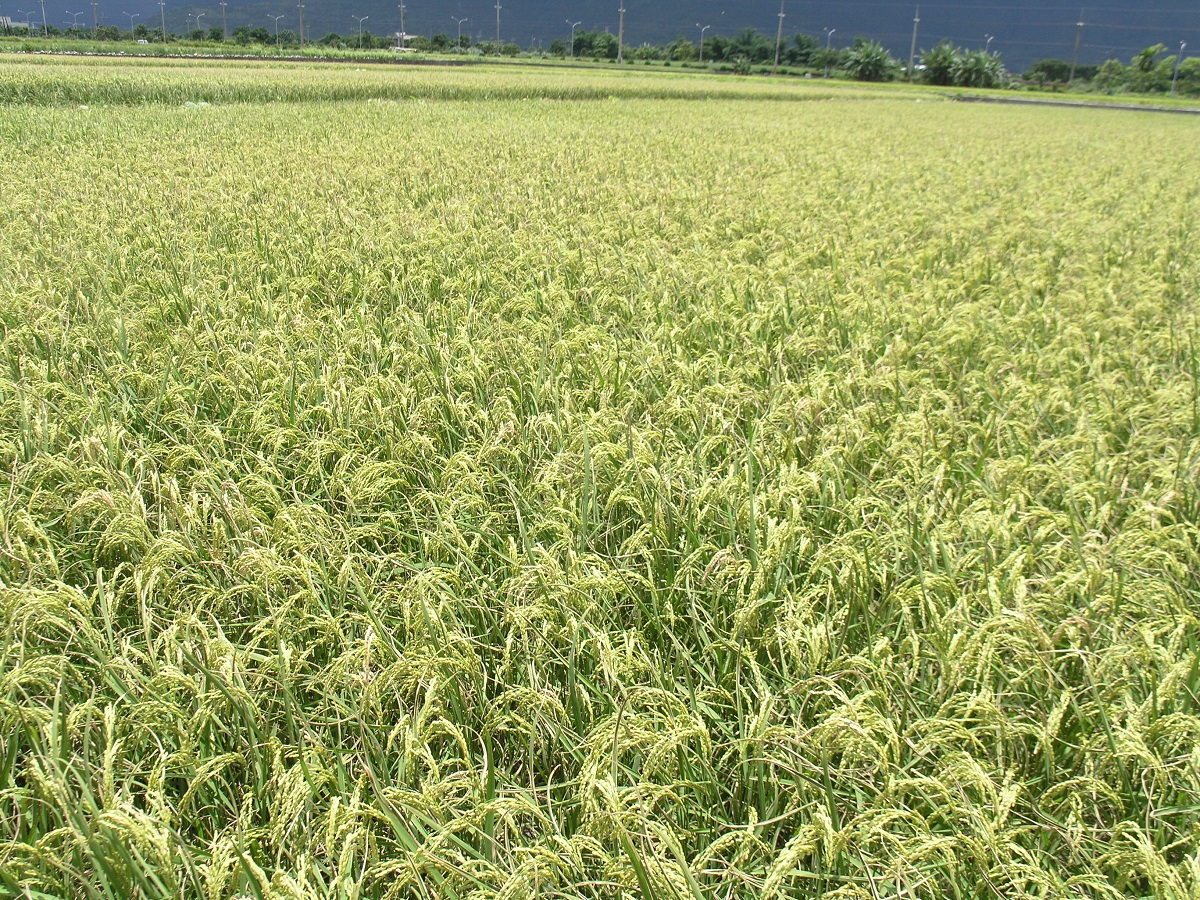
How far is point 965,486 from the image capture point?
7.96ft

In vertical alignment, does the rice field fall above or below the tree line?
below

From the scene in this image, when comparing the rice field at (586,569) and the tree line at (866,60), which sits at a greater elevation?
the tree line at (866,60)

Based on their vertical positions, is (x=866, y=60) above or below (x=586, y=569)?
above

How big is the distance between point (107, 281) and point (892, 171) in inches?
362

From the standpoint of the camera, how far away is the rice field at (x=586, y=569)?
1.20 meters

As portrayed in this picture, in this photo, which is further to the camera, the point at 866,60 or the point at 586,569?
the point at 866,60

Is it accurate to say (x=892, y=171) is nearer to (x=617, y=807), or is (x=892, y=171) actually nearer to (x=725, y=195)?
(x=725, y=195)

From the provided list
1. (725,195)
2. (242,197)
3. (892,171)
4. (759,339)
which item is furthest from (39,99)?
(759,339)

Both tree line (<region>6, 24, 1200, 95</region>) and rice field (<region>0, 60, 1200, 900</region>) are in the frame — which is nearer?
rice field (<region>0, 60, 1200, 900</region>)

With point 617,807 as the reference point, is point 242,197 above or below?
above

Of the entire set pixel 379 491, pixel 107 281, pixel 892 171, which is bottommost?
pixel 379 491

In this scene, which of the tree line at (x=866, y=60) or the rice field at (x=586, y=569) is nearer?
the rice field at (x=586, y=569)

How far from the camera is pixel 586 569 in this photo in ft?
6.02

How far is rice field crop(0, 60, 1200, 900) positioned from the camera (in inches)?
47.2
